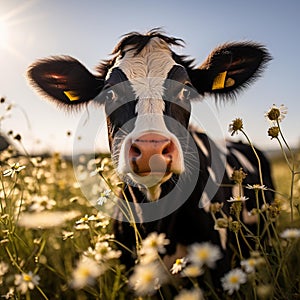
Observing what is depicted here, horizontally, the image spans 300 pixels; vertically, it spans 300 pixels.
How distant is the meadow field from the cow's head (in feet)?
0.91

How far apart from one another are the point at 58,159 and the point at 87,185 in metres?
0.63

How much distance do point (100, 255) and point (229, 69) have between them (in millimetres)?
2644

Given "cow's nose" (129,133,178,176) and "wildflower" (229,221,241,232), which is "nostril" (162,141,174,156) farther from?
"wildflower" (229,221,241,232)

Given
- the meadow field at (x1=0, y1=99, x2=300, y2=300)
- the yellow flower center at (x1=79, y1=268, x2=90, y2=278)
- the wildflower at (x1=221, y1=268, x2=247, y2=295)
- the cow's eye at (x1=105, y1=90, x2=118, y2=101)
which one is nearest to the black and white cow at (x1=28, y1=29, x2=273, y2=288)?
the cow's eye at (x1=105, y1=90, x2=118, y2=101)

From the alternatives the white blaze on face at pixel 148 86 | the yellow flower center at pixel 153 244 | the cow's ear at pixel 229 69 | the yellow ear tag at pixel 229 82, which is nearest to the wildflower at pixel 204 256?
the yellow flower center at pixel 153 244

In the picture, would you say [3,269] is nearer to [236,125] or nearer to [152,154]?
[152,154]

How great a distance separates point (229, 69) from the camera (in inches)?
166

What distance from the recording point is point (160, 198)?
3.48m

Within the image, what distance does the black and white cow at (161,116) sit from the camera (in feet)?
9.52

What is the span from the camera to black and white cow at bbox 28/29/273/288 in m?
2.90

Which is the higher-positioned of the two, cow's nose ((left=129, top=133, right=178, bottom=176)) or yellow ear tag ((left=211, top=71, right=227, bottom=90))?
yellow ear tag ((left=211, top=71, right=227, bottom=90))

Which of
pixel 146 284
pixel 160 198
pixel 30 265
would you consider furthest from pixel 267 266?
pixel 30 265

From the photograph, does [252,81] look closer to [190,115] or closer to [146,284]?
[190,115]

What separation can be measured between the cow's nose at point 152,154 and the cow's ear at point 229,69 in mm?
1538
